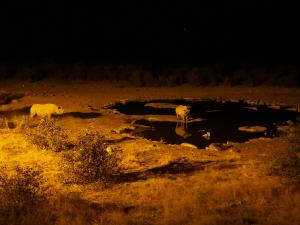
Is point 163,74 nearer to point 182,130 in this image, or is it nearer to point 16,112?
point 16,112

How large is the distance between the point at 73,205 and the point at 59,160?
3035 millimetres

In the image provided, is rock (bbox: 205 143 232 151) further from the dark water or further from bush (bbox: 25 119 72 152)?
bush (bbox: 25 119 72 152)

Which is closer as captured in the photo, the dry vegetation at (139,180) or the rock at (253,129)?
the dry vegetation at (139,180)

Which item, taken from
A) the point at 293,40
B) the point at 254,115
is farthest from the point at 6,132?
the point at 293,40

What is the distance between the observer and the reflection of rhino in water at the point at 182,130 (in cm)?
1384

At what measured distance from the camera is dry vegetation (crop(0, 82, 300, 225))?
8.06 m

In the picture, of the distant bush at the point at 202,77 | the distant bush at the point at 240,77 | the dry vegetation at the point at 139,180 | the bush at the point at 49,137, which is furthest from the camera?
the distant bush at the point at 202,77

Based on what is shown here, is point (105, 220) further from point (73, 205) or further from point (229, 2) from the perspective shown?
point (229, 2)

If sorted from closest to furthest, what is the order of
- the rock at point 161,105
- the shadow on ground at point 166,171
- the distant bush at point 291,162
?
the distant bush at point 291,162, the shadow on ground at point 166,171, the rock at point 161,105

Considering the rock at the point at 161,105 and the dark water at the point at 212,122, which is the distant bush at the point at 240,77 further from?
the rock at the point at 161,105

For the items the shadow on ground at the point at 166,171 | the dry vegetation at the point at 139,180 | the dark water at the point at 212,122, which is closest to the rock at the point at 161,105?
the dark water at the point at 212,122

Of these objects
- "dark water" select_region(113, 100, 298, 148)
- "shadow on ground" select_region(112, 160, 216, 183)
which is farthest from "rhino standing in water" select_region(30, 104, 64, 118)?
"shadow on ground" select_region(112, 160, 216, 183)

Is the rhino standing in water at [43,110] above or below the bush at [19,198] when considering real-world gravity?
above

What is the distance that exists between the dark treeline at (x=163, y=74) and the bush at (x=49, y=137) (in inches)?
455
